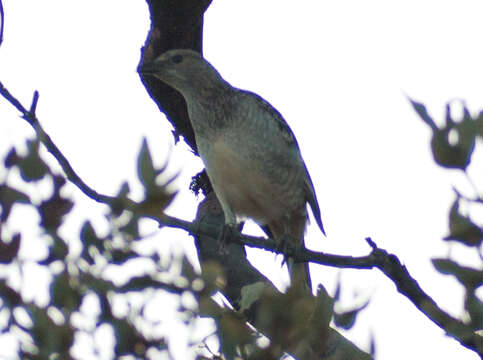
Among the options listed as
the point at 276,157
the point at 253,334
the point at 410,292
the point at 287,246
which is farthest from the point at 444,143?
the point at 276,157

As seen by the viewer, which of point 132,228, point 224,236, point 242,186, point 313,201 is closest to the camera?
point 132,228

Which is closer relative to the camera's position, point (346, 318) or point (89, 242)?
point (89, 242)

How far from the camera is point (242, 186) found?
6266mm

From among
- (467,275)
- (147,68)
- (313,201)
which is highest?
(147,68)

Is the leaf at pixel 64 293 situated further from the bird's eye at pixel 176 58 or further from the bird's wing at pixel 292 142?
the bird's wing at pixel 292 142

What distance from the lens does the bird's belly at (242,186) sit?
620 cm

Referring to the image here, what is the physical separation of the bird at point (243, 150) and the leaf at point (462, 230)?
159 inches

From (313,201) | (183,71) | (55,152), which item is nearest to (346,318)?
(55,152)

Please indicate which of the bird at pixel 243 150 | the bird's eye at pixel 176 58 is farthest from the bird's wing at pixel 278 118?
the bird's eye at pixel 176 58

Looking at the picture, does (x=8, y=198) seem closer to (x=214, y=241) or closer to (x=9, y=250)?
(x=9, y=250)

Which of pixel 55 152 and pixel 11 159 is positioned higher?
pixel 55 152

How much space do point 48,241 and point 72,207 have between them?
0.09 metres

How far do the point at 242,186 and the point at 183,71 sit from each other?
889mm

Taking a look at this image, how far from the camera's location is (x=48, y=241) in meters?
1.89
